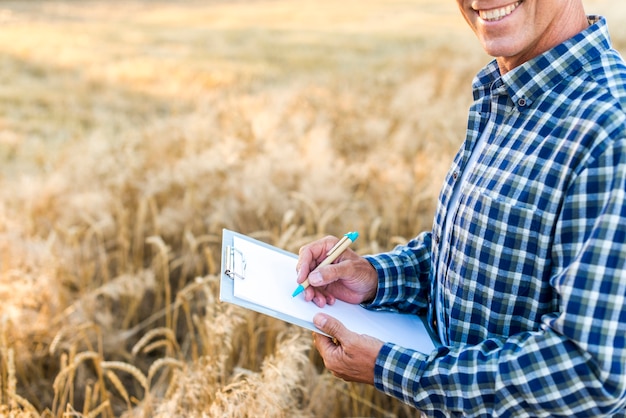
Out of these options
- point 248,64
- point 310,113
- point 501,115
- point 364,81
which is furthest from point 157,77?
point 501,115

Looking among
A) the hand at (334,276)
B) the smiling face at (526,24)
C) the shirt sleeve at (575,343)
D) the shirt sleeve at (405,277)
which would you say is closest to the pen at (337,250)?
the hand at (334,276)

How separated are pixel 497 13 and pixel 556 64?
16 centimetres

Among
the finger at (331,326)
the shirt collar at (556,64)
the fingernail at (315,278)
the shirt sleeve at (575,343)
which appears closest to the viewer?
the shirt sleeve at (575,343)

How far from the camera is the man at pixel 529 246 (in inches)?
48.4

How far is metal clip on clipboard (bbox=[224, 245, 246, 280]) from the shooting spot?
1.60 metres

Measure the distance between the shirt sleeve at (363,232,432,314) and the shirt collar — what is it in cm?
55

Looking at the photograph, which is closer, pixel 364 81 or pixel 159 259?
pixel 159 259

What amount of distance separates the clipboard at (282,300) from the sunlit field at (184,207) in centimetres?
41

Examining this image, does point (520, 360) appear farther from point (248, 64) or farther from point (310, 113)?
point (248, 64)

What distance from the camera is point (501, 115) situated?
1.57m

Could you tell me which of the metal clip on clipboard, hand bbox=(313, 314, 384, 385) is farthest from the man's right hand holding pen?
the metal clip on clipboard

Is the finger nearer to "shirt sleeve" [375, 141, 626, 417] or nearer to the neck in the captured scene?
"shirt sleeve" [375, 141, 626, 417]

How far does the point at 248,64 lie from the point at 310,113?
6000 mm

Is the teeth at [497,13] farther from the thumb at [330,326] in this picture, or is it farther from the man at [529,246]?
the thumb at [330,326]
